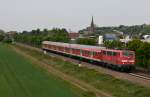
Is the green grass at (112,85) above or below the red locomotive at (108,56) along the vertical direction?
below

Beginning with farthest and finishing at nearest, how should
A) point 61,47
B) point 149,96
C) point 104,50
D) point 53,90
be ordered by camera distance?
1. point 61,47
2. point 104,50
3. point 53,90
4. point 149,96

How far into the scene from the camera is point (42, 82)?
40.7m

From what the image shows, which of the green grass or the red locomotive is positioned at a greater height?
the red locomotive

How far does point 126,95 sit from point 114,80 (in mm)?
7601

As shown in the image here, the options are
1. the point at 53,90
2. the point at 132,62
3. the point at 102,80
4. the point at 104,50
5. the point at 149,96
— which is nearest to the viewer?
the point at 149,96

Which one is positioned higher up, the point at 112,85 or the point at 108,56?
the point at 108,56

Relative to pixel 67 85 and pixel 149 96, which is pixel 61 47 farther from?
pixel 149 96

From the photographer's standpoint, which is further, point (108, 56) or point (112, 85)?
point (108, 56)

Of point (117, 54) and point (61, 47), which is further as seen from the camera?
point (61, 47)

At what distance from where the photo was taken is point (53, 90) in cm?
3431

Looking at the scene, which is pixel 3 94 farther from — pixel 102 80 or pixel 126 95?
pixel 102 80

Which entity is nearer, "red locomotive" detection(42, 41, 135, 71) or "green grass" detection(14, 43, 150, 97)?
"green grass" detection(14, 43, 150, 97)

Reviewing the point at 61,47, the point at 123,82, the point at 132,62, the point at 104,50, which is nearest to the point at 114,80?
the point at 123,82

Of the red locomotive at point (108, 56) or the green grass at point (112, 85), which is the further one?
the red locomotive at point (108, 56)
